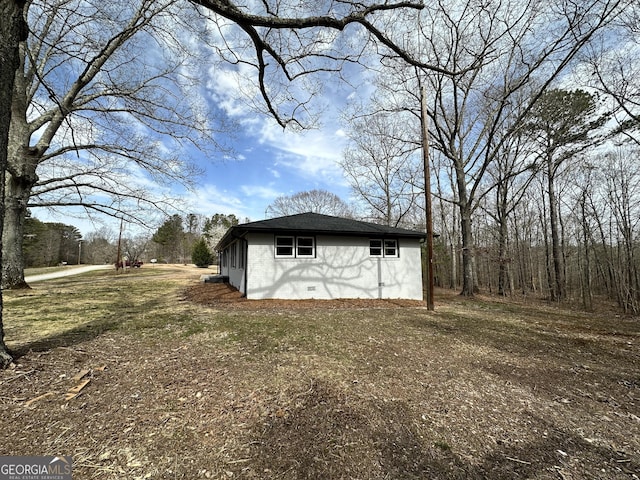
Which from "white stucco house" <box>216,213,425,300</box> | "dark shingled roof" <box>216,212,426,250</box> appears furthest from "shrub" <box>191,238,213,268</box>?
"white stucco house" <box>216,213,425,300</box>

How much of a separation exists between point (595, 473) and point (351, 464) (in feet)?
6.03

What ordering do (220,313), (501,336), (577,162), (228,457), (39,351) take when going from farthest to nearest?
(577,162)
(220,313)
(501,336)
(39,351)
(228,457)

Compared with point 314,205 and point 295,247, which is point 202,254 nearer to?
point 314,205

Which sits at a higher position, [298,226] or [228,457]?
[298,226]

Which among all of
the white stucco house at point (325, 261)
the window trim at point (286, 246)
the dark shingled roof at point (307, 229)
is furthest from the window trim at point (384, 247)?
the window trim at point (286, 246)

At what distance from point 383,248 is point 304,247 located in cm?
338

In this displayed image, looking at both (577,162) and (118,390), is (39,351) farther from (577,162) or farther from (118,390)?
(577,162)

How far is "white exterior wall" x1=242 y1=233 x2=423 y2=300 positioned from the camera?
30.9 ft

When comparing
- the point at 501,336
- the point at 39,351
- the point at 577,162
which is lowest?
the point at 501,336

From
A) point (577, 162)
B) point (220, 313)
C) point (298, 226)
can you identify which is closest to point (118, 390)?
point (220, 313)

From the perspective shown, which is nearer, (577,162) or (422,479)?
(422,479)

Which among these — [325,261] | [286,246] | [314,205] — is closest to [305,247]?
[286,246]

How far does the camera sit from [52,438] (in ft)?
6.84

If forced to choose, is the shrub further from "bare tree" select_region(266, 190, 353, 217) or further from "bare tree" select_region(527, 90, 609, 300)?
"bare tree" select_region(527, 90, 609, 300)
